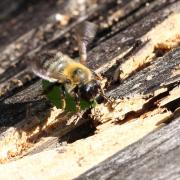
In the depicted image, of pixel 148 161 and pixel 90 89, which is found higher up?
pixel 90 89

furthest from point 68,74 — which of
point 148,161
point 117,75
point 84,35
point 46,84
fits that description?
point 148,161

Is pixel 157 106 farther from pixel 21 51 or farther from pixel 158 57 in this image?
pixel 21 51

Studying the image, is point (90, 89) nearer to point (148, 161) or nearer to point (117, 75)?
point (117, 75)

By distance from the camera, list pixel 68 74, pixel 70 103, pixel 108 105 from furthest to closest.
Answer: pixel 68 74, pixel 70 103, pixel 108 105

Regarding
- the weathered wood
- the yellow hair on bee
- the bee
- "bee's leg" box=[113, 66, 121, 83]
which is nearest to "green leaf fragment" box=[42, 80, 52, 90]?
the bee

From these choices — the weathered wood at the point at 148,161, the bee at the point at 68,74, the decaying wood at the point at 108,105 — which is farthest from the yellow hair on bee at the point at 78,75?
the weathered wood at the point at 148,161

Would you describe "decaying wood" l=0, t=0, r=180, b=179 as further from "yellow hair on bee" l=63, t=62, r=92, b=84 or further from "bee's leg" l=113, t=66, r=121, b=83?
"yellow hair on bee" l=63, t=62, r=92, b=84
